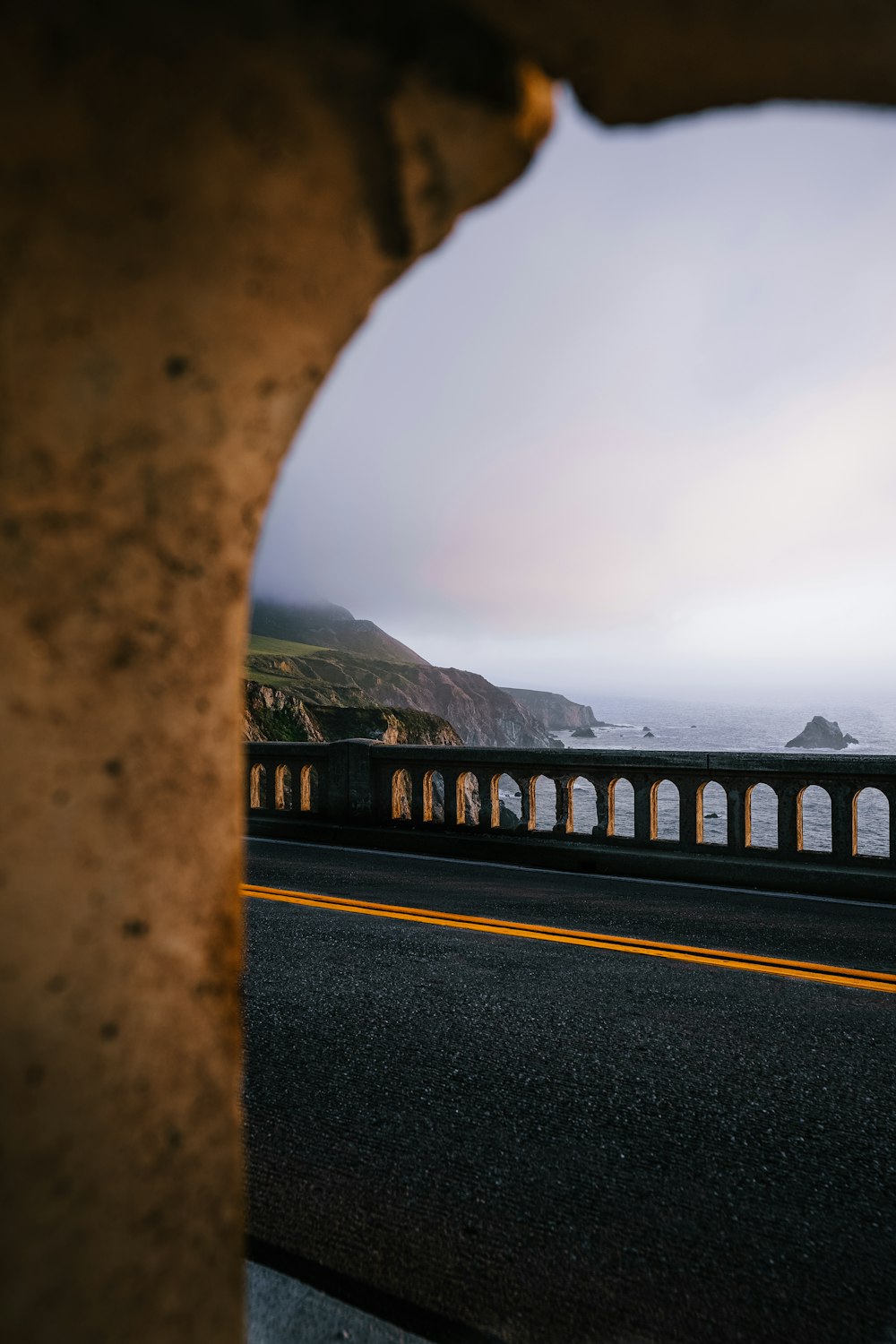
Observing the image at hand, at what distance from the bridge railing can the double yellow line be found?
2.04 metres

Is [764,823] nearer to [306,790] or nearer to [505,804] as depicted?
[505,804]

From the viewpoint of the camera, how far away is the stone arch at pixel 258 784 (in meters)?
9.53

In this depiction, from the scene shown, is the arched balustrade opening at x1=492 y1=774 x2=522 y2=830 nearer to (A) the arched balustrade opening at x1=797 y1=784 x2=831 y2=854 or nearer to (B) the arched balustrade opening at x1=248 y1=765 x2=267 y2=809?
(B) the arched balustrade opening at x1=248 y1=765 x2=267 y2=809

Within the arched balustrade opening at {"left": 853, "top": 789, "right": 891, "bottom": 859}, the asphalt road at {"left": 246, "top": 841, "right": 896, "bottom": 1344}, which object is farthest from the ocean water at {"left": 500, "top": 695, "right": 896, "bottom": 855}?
the asphalt road at {"left": 246, "top": 841, "right": 896, "bottom": 1344}

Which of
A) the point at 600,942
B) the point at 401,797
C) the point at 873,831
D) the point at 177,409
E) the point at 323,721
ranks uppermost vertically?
the point at 177,409

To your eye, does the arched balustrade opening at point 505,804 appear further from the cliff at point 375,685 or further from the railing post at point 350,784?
the cliff at point 375,685

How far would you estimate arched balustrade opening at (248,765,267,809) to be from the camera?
954 centimetres

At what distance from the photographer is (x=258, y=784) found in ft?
32.1

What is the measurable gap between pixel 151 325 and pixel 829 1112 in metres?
3.35

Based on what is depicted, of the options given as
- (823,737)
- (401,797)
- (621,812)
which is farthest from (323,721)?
(823,737)

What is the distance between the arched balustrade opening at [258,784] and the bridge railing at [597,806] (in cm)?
3

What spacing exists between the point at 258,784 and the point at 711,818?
6929 centimetres

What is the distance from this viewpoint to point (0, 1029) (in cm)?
86

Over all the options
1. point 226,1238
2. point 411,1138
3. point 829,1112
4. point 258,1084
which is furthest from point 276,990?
point 226,1238
